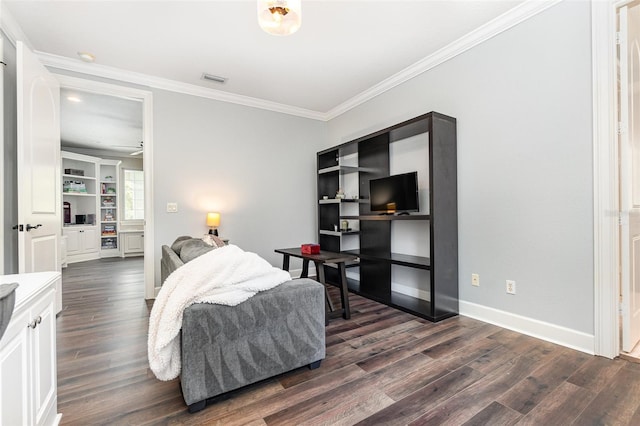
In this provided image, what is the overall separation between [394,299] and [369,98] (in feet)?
8.85

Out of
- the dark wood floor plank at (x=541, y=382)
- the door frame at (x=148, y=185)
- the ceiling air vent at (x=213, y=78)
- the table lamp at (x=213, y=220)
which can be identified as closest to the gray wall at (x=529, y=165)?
the dark wood floor plank at (x=541, y=382)

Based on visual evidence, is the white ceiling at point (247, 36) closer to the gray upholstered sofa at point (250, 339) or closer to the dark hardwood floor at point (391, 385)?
the gray upholstered sofa at point (250, 339)

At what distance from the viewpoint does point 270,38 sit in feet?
9.19

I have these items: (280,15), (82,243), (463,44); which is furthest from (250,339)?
(82,243)

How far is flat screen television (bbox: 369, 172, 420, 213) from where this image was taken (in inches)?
123

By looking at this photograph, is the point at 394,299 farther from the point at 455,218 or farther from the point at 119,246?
the point at 119,246

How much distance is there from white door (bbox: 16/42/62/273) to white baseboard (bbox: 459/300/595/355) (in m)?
3.91

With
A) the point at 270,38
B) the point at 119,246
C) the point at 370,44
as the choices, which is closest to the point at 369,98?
the point at 370,44

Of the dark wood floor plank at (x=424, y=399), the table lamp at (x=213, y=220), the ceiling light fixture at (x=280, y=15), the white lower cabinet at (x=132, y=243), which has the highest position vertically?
the ceiling light fixture at (x=280, y=15)

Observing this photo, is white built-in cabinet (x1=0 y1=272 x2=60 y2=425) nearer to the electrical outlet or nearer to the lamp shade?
the lamp shade

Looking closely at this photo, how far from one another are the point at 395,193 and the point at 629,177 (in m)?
1.84

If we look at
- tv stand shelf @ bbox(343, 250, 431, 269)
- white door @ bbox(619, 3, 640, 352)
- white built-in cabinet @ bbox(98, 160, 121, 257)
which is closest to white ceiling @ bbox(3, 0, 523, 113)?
white door @ bbox(619, 3, 640, 352)

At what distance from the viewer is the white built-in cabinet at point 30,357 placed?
944 millimetres

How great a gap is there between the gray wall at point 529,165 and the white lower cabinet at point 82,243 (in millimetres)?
7621
